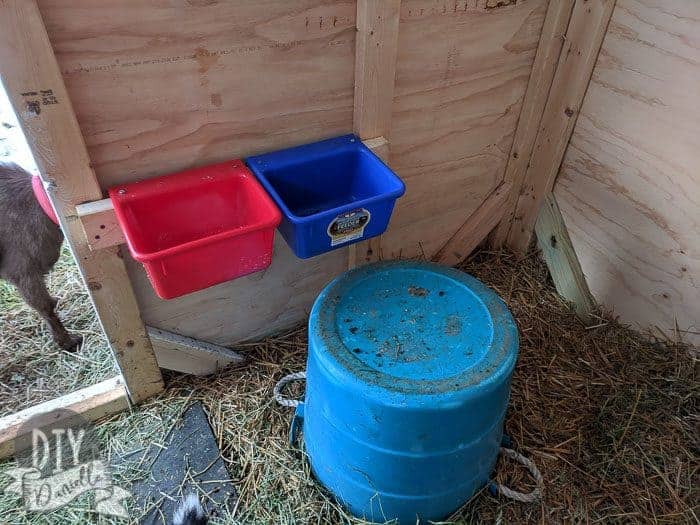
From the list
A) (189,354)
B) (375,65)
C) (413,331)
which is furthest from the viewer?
(189,354)

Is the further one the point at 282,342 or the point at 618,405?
the point at 282,342

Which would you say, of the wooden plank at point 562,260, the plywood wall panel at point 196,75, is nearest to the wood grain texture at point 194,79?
the plywood wall panel at point 196,75

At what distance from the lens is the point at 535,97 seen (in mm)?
1863

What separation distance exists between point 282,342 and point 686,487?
1.25m

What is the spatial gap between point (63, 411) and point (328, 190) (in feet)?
3.34

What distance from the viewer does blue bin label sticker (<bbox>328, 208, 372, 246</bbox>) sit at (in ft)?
4.27

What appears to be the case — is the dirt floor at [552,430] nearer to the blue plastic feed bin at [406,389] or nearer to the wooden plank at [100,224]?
the blue plastic feed bin at [406,389]

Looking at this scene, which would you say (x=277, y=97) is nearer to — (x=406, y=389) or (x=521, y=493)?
(x=406, y=389)

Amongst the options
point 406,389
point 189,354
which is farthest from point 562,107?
point 189,354

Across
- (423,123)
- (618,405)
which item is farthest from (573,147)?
(618,405)

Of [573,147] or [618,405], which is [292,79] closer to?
[573,147]

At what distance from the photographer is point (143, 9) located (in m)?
1.13

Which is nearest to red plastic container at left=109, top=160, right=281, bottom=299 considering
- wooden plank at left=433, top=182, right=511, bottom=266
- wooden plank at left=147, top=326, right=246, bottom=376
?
wooden plank at left=147, top=326, right=246, bottom=376

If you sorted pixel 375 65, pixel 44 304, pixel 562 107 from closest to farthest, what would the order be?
pixel 375 65 → pixel 44 304 → pixel 562 107
